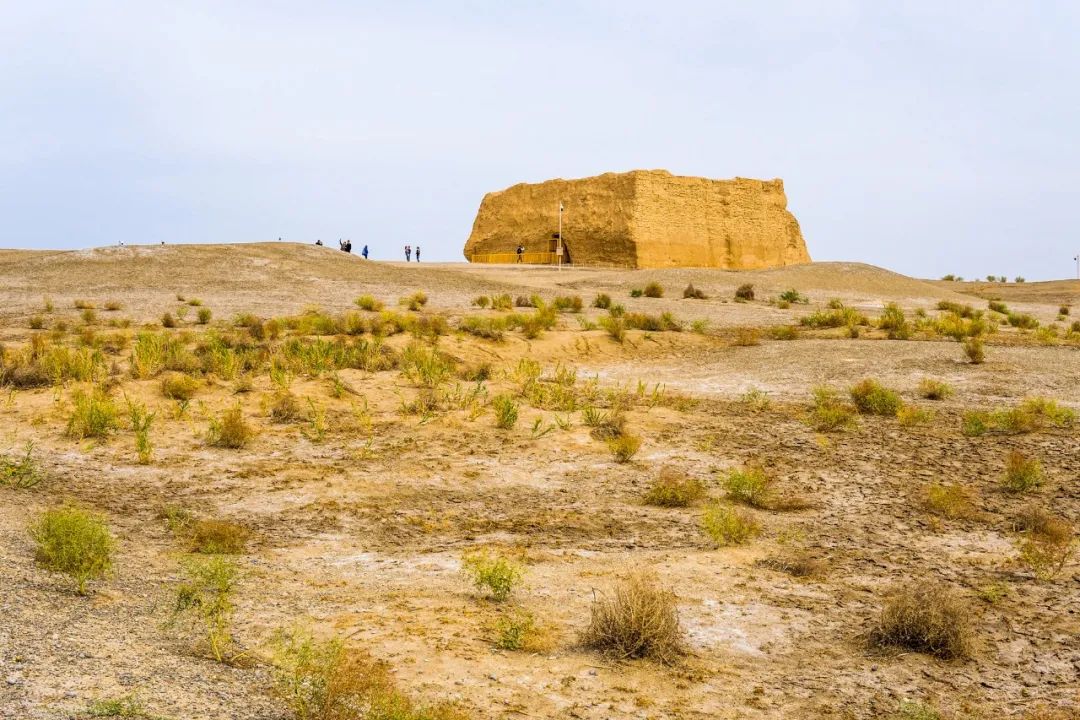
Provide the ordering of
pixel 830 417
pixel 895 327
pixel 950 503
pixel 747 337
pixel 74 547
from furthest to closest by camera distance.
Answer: pixel 895 327 → pixel 747 337 → pixel 830 417 → pixel 950 503 → pixel 74 547

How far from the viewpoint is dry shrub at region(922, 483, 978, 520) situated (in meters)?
7.36

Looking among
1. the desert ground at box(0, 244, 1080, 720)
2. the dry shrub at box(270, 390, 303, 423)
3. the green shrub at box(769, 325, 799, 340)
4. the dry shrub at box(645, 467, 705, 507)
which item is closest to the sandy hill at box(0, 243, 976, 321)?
the desert ground at box(0, 244, 1080, 720)

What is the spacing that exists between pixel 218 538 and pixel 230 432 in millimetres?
3042

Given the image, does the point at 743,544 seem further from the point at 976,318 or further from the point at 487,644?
the point at 976,318

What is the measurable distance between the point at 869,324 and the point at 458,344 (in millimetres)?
10028

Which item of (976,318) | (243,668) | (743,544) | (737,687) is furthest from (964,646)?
(976,318)

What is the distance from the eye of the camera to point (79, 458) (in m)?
8.63

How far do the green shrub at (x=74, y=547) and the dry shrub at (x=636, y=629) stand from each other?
2.69 meters

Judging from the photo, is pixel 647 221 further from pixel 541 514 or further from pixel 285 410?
pixel 541 514

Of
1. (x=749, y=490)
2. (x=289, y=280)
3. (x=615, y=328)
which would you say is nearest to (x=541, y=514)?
(x=749, y=490)

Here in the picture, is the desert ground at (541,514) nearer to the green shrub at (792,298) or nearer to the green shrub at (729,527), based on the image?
the green shrub at (729,527)

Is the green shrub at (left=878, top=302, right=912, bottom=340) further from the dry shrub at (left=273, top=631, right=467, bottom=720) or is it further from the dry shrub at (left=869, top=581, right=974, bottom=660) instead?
the dry shrub at (left=273, top=631, right=467, bottom=720)

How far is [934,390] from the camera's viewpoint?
12.5m

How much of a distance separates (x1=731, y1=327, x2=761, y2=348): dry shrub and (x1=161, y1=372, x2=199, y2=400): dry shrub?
10.0 meters
